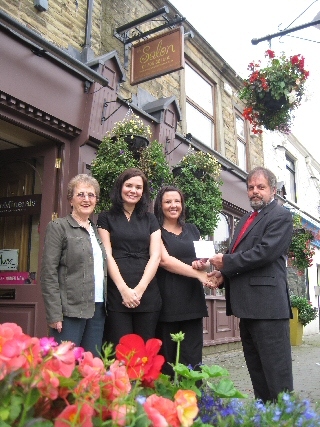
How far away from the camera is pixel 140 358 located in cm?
113

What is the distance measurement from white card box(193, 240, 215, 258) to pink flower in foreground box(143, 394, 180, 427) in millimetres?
2245

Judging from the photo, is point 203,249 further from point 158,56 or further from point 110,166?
point 158,56

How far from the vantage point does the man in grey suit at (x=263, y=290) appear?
9.37 feet

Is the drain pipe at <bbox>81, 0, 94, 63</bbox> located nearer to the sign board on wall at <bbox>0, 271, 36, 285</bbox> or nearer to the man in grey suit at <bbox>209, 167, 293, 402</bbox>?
the sign board on wall at <bbox>0, 271, 36, 285</bbox>

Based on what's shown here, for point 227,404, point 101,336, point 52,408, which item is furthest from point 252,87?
point 52,408

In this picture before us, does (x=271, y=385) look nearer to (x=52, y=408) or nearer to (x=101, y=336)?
(x=101, y=336)

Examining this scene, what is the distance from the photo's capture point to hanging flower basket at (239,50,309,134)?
5293mm

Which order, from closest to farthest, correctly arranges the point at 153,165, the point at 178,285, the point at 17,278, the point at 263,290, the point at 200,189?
the point at 263,290 → the point at 178,285 → the point at 153,165 → the point at 200,189 → the point at 17,278

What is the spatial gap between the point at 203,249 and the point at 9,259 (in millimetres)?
3688

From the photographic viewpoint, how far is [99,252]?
10.3ft

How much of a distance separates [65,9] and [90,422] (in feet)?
21.4

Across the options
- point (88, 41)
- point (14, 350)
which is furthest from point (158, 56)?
point (14, 350)

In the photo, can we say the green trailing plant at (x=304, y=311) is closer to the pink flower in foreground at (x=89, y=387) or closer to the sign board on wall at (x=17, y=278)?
the sign board on wall at (x=17, y=278)

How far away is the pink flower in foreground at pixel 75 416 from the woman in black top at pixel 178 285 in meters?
2.28
